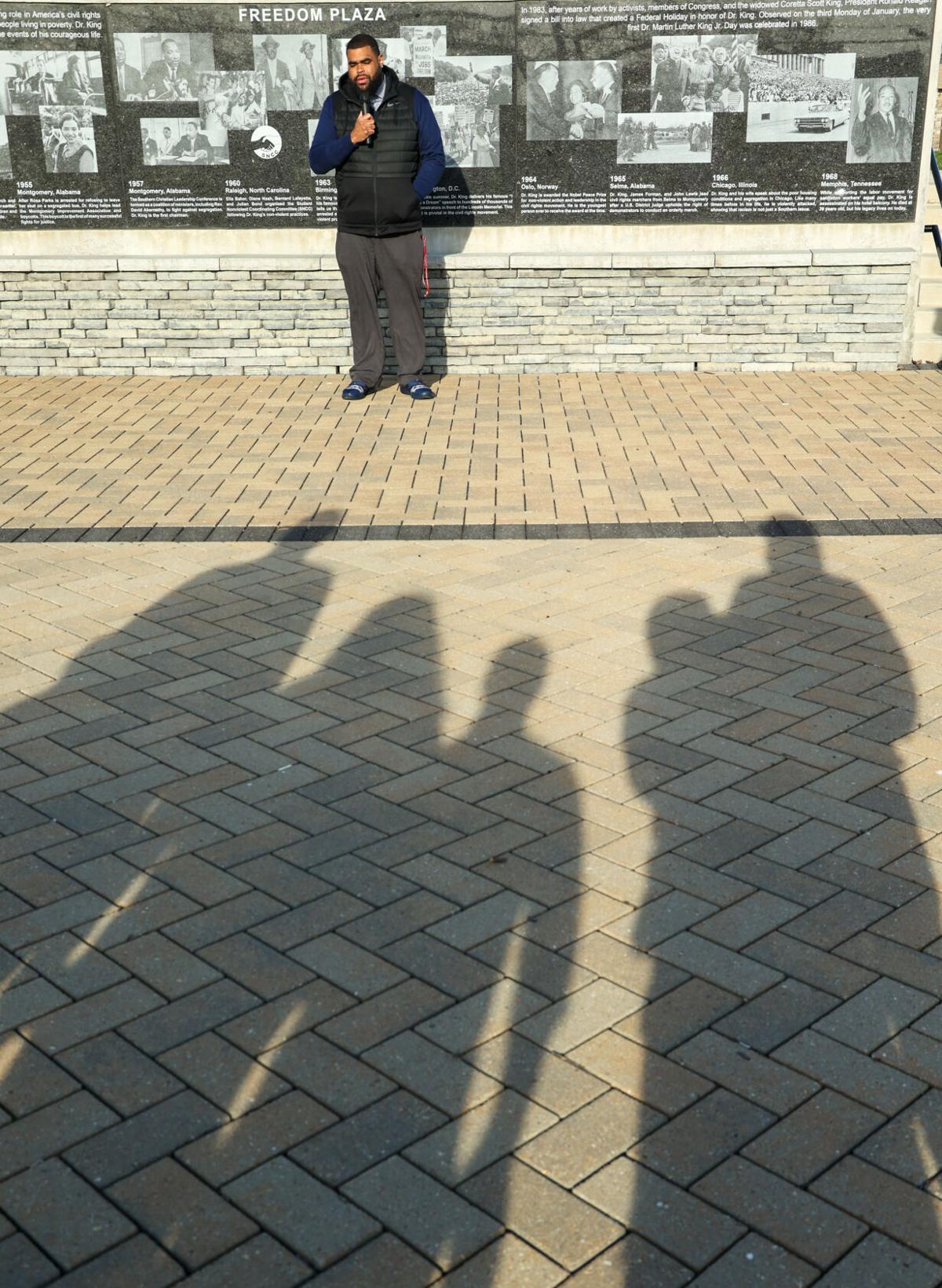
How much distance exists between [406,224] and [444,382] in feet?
4.26

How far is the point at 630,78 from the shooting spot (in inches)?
424

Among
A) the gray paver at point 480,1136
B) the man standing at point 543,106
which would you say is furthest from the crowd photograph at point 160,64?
the gray paver at point 480,1136

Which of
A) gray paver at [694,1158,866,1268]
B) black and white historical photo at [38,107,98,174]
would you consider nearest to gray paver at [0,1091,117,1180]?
gray paver at [694,1158,866,1268]

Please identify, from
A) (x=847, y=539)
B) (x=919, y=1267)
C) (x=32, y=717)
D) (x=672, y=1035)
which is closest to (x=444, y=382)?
(x=847, y=539)

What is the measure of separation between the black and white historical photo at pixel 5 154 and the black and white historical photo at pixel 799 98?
5.50 meters

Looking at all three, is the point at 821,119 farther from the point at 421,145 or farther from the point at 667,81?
the point at 421,145

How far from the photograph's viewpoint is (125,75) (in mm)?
10852

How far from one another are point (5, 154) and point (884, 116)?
6515 mm

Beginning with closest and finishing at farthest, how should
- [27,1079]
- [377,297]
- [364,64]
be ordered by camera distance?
[27,1079], [364,64], [377,297]

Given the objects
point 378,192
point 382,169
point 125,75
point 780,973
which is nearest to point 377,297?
point 378,192

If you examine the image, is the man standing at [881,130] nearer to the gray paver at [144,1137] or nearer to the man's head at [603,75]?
the man's head at [603,75]

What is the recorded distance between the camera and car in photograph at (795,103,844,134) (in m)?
10.8

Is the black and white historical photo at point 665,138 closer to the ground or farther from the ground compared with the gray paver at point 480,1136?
farther from the ground

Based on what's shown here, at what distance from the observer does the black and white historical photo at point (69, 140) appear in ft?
36.0
